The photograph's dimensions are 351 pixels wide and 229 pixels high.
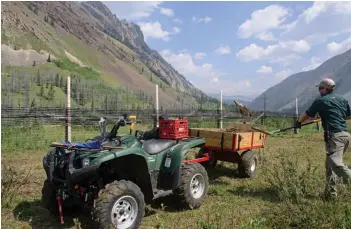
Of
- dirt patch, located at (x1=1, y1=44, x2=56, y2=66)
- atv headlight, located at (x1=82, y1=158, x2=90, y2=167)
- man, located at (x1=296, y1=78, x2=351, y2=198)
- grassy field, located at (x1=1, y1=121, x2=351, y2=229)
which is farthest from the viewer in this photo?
dirt patch, located at (x1=1, y1=44, x2=56, y2=66)

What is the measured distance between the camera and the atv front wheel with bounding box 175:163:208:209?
5.38 m

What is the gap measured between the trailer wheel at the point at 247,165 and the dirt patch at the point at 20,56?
54.5 meters

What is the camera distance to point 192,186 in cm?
564

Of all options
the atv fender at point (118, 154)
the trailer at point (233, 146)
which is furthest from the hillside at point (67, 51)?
the atv fender at point (118, 154)

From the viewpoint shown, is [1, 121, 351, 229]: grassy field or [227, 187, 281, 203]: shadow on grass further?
[227, 187, 281, 203]: shadow on grass

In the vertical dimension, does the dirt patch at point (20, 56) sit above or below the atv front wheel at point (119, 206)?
above

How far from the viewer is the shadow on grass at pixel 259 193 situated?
6.16m

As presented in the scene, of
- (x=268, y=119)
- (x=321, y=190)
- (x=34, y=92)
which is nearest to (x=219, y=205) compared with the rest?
(x=321, y=190)

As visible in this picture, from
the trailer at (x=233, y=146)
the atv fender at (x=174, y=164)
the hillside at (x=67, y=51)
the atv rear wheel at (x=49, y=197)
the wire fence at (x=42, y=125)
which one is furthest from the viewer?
the hillside at (x=67, y=51)

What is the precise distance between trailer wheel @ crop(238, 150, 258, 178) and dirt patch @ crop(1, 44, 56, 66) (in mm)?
54543

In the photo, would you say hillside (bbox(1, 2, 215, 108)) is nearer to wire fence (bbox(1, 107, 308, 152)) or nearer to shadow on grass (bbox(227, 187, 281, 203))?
wire fence (bbox(1, 107, 308, 152))

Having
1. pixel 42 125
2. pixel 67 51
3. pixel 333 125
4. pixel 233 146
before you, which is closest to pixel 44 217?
pixel 233 146

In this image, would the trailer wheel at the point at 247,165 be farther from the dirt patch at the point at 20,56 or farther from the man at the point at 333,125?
the dirt patch at the point at 20,56

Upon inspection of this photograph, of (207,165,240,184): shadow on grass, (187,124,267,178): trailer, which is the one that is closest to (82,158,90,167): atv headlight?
(187,124,267,178): trailer
